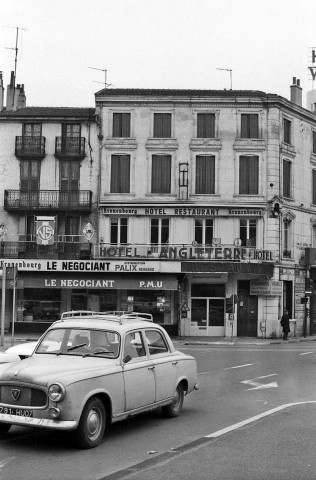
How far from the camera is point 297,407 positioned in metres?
12.1

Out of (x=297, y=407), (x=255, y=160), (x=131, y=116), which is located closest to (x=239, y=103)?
(x=255, y=160)

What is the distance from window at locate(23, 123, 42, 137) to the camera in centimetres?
3988

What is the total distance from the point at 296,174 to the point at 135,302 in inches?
483

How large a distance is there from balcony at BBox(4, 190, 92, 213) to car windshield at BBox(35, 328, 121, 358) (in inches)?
1148

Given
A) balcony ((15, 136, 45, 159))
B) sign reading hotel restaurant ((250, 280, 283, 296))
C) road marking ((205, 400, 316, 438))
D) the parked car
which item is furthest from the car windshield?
balcony ((15, 136, 45, 159))

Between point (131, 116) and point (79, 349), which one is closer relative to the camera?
point (79, 349)

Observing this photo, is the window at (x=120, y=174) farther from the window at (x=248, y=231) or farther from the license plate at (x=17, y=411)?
the license plate at (x=17, y=411)

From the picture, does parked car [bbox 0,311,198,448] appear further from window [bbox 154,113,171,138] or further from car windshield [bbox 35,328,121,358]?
window [bbox 154,113,171,138]

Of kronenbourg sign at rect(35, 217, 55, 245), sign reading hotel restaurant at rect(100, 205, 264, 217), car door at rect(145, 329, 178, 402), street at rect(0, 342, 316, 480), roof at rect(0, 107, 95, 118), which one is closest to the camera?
street at rect(0, 342, 316, 480)

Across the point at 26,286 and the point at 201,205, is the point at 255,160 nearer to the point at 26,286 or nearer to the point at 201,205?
the point at 201,205

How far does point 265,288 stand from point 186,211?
6.21 meters

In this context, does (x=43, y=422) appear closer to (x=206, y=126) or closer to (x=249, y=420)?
(x=249, y=420)

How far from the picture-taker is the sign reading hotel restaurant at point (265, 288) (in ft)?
128

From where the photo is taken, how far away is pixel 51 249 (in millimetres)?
38906
